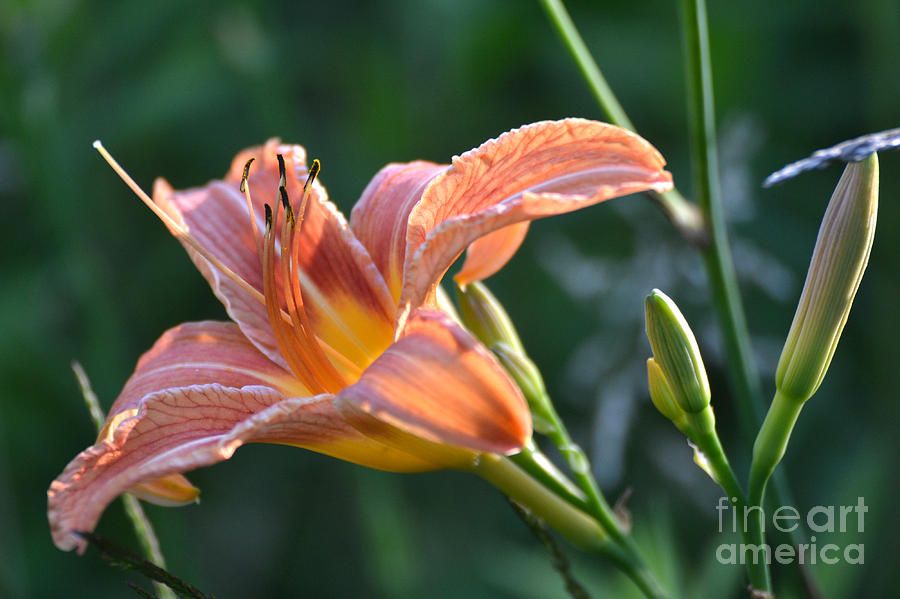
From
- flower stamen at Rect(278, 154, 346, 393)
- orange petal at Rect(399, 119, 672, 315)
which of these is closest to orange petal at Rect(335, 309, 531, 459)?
orange petal at Rect(399, 119, 672, 315)

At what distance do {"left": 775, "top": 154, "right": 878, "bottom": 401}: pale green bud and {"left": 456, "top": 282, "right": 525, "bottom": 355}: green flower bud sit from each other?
0.31 meters

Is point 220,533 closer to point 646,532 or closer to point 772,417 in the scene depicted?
point 646,532

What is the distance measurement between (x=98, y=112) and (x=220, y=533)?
105 centimetres

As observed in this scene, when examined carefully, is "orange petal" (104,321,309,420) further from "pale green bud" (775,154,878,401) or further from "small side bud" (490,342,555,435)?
"pale green bud" (775,154,878,401)

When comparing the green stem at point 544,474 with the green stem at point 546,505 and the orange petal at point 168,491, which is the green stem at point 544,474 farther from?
the orange petal at point 168,491

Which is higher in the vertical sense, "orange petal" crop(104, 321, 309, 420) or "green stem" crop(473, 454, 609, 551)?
"orange petal" crop(104, 321, 309, 420)

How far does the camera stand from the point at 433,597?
1857mm

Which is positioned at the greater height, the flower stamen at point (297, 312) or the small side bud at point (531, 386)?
the flower stamen at point (297, 312)

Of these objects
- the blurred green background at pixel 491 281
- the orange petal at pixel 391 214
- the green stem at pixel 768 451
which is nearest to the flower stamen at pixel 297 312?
the orange petal at pixel 391 214

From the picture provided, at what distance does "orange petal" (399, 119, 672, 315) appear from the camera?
2.58ft

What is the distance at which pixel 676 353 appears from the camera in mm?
864

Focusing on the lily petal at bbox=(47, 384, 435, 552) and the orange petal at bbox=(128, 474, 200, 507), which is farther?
the orange petal at bbox=(128, 474, 200, 507)

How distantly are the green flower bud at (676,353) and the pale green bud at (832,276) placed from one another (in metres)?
0.09

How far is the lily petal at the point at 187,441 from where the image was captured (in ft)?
2.40
